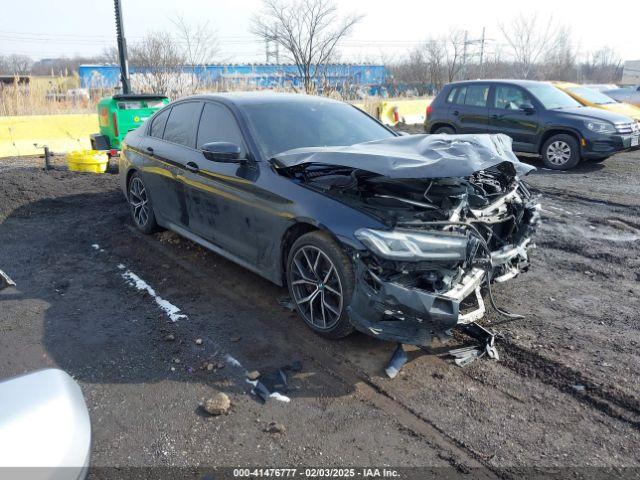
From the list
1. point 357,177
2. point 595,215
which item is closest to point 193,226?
point 357,177

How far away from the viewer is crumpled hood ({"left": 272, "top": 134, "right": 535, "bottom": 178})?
3424mm

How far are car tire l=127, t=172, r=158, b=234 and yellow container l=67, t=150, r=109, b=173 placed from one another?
10.8 feet

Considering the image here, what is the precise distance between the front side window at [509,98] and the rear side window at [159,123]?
298 inches

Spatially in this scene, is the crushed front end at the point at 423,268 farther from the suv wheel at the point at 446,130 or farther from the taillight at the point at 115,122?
the suv wheel at the point at 446,130

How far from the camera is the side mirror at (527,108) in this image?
10391mm

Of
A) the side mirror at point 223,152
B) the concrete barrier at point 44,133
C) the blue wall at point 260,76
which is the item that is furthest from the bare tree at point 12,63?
the side mirror at point 223,152

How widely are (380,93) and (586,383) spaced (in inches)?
1039

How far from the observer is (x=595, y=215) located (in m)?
6.98

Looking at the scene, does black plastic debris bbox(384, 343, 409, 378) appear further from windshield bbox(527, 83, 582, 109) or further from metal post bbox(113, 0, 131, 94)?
metal post bbox(113, 0, 131, 94)

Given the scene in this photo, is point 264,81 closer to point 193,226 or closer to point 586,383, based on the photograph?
point 193,226

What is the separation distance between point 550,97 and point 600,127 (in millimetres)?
1279

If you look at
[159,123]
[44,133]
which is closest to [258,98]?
[159,123]

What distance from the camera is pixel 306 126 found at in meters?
4.66

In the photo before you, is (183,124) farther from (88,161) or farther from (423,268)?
(88,161)
